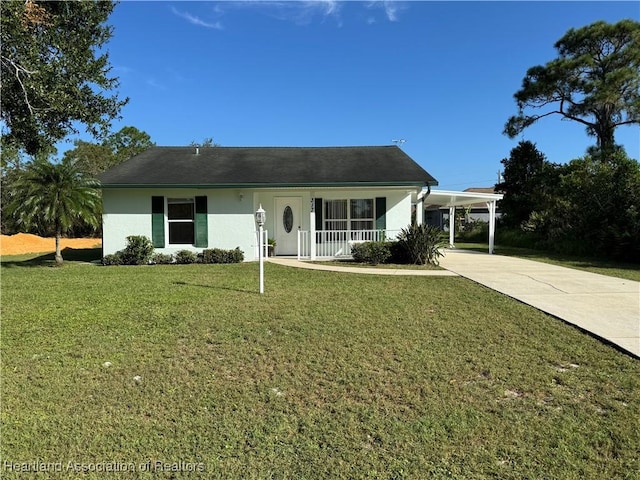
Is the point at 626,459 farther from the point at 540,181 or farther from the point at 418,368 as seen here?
the point at 540,181

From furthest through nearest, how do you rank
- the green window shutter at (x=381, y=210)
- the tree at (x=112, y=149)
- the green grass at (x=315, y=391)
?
→ the tree at (x=112, y=149)
the green window shutter at (x=381, y=210)
the green grass at (x=315, y=391)

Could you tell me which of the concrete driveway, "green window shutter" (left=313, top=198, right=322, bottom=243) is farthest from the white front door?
the concrete driveway

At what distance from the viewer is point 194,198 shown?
1398 centimetres

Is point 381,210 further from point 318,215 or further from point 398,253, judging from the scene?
point 318,215

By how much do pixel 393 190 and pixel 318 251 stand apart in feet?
11.2

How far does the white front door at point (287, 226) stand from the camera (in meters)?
15.0

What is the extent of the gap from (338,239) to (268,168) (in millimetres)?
3846

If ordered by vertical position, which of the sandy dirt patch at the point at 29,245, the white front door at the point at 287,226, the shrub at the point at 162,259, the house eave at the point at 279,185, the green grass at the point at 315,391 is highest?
the house eave at the point at 279,185

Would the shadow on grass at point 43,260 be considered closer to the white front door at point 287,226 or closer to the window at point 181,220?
the window at point 181,220

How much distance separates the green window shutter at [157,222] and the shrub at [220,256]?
5.31ft

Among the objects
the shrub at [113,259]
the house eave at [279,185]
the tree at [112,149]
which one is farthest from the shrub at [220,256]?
the tree at [112,149]

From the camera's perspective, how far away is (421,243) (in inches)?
488

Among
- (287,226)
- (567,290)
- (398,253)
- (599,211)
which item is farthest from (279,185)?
(599,211)

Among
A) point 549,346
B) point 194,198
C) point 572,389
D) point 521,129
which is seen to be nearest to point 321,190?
point 194,198
